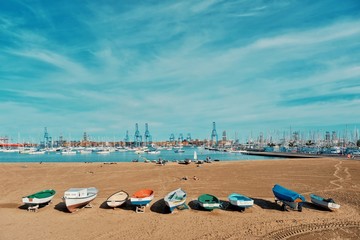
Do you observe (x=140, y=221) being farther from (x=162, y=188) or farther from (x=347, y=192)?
(x=347, y=192)

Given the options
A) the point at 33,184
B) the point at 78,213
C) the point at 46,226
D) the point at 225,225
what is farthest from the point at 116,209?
the point at 33,184

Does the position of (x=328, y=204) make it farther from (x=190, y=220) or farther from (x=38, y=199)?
(x=38, y=199)

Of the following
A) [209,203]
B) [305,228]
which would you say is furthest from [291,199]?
[209,203]

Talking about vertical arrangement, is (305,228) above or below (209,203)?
below

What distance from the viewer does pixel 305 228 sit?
46.5 ft

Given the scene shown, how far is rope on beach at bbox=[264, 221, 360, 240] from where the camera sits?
520 inches

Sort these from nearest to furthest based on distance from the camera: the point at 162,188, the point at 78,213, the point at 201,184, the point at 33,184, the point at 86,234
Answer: the point at 86,234 < the point at 78,213 < the point at 162,188 < the point at 201,184 < the point at 33,184

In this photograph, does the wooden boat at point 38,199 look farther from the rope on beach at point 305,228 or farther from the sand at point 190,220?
the rope on beach at point 305,228

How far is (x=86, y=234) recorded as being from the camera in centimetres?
1387

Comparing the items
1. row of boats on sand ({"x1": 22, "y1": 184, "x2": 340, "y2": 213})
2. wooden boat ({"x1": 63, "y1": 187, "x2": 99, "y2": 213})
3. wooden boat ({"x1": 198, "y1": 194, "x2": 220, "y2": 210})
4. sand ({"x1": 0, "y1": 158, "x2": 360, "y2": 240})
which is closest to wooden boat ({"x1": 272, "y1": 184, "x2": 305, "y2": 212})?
row of boats on sand ({"x1": 22, "y1": 184, "x2": 340, "y2": 213})

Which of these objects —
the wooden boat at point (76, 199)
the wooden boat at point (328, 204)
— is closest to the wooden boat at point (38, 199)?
the wooden boat at point (76, 199)

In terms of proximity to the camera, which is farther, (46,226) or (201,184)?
(201,184)

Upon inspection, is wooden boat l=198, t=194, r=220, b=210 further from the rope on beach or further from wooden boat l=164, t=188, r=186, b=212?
the rope on beach

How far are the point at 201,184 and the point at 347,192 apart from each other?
11.6m
